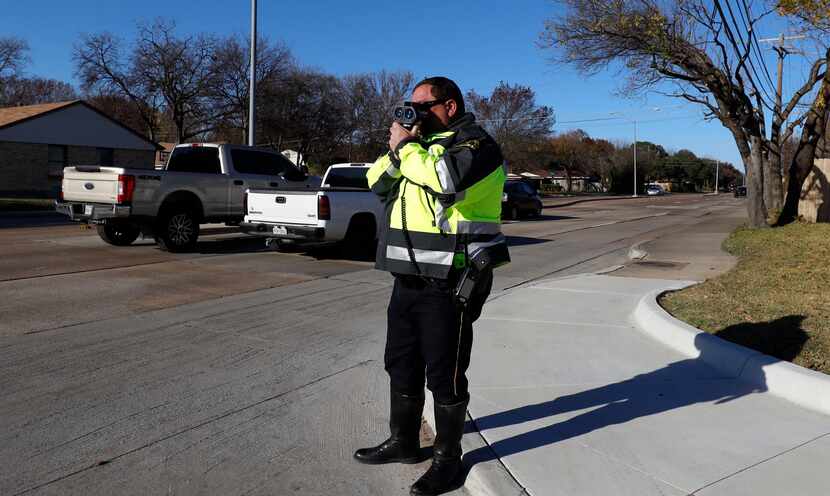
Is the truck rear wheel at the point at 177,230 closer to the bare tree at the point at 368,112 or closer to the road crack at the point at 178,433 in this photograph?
the road crack at the point at 178,433

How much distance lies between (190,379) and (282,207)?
6723 millimetres

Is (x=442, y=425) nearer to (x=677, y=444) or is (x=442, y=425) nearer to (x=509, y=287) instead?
(x=677, y=444)

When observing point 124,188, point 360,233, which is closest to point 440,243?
point 360,233

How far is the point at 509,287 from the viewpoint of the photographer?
987 cm

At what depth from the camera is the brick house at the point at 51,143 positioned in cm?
3234

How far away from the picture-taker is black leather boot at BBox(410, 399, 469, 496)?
3.36 metres

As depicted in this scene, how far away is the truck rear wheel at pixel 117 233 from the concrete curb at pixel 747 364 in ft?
33.2

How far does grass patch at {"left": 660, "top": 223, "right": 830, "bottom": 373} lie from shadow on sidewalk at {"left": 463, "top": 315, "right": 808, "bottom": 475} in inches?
2.6

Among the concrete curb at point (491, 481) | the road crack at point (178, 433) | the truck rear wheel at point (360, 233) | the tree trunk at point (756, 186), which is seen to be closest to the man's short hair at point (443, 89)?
the concrete curb at point (491, 481)

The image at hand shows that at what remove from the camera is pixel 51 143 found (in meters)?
33.7

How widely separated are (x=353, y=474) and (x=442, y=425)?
0.60 metres

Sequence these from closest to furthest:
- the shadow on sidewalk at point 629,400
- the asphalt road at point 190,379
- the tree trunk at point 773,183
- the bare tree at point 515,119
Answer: the asphalt road at point 190,379, the shadow on sidewalk at point 629,400, the tree trunk at point 773,183, the bare tree at point 515,119

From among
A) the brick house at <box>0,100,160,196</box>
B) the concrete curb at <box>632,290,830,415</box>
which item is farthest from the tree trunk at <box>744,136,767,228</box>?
the brick house at <box>0,100,160,196</box>

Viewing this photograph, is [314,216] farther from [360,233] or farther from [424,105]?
[424,105]
